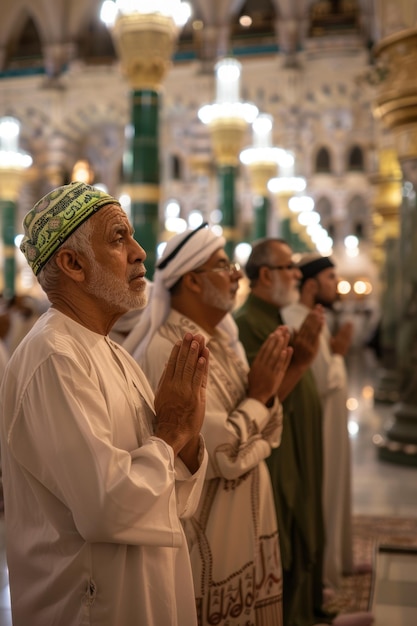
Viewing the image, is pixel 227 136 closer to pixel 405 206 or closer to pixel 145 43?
pixel 405 206

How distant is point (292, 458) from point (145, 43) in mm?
4401

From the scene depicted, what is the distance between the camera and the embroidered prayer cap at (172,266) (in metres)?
2.85

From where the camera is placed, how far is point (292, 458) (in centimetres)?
348

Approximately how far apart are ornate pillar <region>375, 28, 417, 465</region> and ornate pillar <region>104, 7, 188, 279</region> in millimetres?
1819

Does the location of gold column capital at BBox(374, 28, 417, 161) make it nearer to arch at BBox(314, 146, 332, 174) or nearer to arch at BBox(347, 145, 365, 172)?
arch at BBox(314, 146, 332, 174)

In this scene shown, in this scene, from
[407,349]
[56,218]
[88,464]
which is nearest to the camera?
[88,464]

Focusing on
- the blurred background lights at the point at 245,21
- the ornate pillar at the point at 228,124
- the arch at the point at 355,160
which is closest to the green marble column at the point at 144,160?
the ornate pillar at the point at 228,124

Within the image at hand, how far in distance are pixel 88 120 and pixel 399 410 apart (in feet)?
66.7

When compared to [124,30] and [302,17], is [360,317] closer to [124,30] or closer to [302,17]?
[302,17]

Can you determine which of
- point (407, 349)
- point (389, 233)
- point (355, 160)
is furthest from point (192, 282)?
point (355, 160)

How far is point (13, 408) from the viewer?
188 cm

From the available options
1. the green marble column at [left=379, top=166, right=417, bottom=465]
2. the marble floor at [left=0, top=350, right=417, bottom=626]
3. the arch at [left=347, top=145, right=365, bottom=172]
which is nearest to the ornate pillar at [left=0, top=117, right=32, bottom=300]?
the marble floor at [left=0, top=350, right=417, bottom=626]

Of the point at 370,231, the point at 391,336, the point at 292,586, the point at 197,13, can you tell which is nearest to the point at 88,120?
the point at 197,13

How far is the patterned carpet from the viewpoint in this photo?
156 inches
